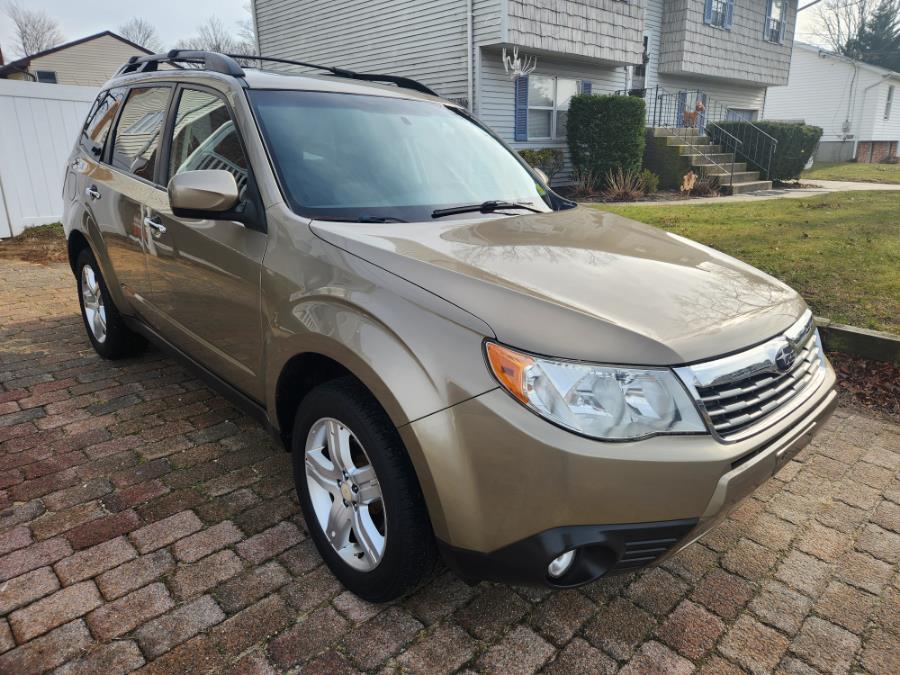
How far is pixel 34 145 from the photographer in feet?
29.8

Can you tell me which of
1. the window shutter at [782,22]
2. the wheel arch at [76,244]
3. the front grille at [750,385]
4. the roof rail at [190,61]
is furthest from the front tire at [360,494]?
the window shutter at [782,22]

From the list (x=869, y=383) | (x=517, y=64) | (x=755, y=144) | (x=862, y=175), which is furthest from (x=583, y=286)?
(x=862, y=175)

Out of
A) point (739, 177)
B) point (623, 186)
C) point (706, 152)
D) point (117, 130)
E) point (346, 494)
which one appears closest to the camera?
point (346, 494)

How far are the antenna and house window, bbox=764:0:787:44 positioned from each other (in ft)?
39.6

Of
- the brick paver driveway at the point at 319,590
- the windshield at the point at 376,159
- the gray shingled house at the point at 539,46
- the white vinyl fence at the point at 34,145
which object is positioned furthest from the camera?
the gray shingled house at the point at 539,46

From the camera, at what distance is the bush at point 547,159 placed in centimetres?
1460

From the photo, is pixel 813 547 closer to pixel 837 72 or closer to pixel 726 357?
pixel 726 357

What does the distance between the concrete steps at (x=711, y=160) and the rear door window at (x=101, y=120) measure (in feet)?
45.5

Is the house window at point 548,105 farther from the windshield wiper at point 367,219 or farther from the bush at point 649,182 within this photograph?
the windshield wiper at point 367,219

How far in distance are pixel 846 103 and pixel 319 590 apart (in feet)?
125

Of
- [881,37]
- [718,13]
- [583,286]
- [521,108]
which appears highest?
[881,37]

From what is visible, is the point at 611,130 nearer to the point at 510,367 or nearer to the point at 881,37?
the point at 510,367

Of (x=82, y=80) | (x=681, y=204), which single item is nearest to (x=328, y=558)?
(x=681, y=204)

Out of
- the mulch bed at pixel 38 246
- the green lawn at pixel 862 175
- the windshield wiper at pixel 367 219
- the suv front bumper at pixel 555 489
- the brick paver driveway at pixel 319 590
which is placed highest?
the windshield wiper at pixel 367 219
